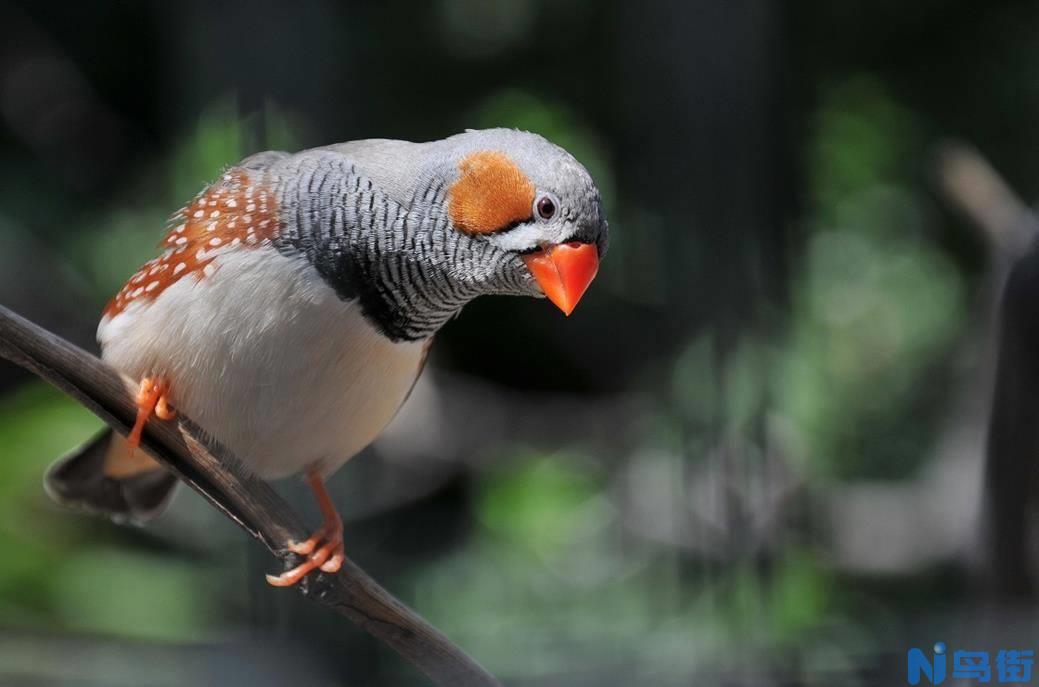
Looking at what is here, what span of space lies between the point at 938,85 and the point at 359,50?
3.69ft

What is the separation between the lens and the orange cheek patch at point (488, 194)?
90cm

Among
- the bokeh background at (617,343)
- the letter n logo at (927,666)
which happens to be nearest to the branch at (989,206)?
the bokeh background at (617,343)

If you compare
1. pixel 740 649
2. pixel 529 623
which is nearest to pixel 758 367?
pixel 740 649

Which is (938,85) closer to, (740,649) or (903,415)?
(903,415)

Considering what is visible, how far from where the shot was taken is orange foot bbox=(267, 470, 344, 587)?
100 cm

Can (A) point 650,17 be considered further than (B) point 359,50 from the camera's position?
No

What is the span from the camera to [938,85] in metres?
2.36

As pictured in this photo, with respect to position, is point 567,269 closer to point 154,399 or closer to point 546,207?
point 546,207

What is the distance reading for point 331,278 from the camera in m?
0.97

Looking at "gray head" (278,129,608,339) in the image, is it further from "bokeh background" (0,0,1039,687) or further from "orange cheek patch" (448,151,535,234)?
"bokeh background" (0,0,1039,687)

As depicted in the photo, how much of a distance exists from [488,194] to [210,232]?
0.26m

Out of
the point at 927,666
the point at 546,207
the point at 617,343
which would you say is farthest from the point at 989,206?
the point at 546,207

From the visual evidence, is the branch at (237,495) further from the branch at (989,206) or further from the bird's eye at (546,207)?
the branch at (989,206)

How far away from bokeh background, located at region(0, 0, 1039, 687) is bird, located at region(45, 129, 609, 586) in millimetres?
410
